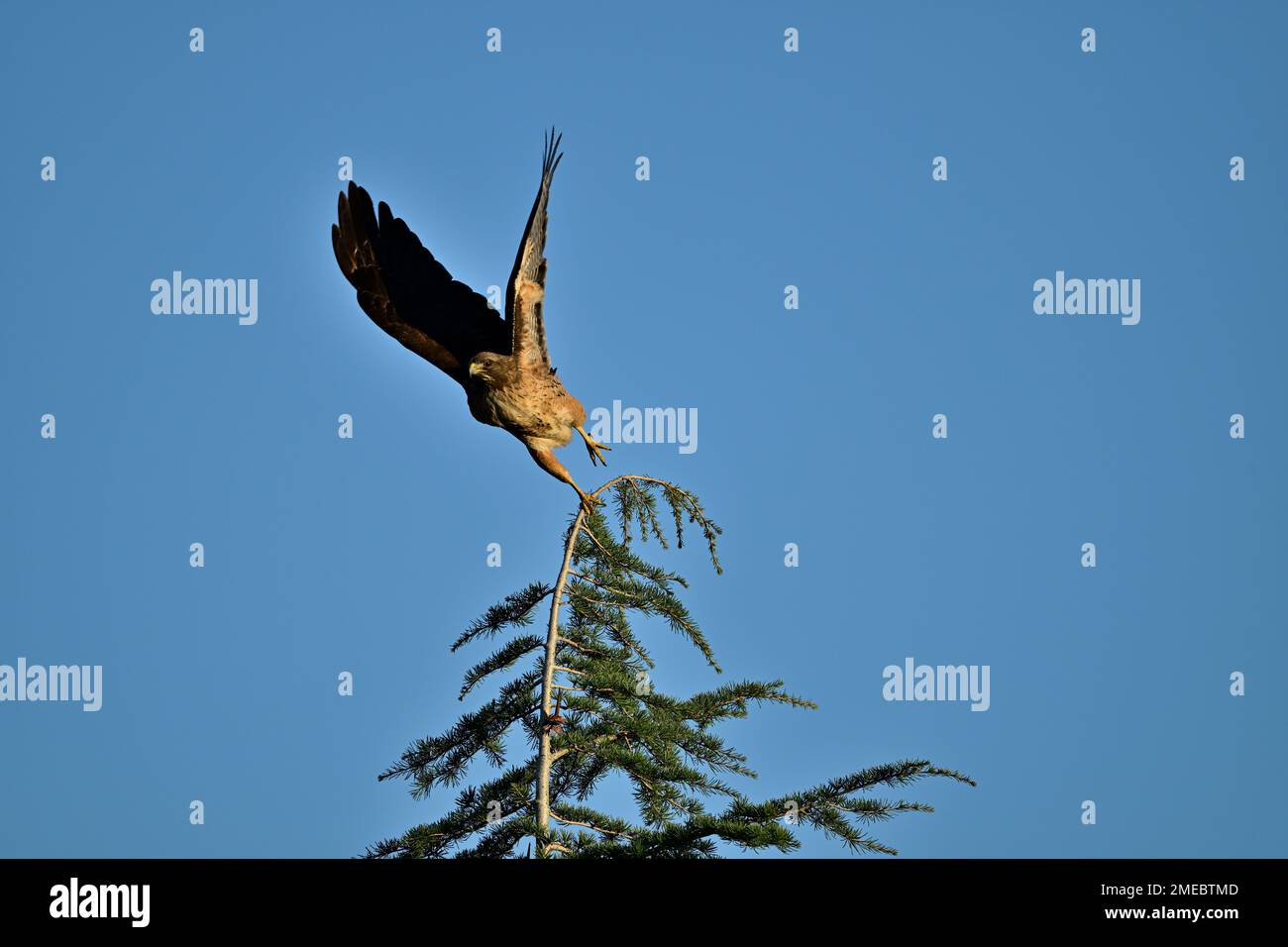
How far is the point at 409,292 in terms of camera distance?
39.1ft

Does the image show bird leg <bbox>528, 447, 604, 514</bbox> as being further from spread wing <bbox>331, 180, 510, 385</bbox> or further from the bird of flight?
spread wing <bbox>331, 180, 510, 385</bbox>

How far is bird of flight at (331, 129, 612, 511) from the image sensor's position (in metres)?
10.5

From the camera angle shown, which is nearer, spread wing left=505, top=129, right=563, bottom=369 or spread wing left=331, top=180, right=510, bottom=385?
spread wing left=505, top=129, right=563, bottom=369

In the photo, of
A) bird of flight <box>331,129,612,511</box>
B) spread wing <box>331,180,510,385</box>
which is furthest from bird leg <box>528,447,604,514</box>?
spread wing <box>331,180,510,385</box>

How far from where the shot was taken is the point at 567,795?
10.6 m

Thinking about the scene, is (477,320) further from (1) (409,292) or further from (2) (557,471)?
(2) (557,471)

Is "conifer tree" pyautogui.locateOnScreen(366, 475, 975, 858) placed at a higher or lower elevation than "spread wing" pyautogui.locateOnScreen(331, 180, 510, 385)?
lower

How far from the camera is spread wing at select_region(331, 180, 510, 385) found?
1149cm

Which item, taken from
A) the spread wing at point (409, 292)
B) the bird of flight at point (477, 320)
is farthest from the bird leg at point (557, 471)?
the spread wing at point (409, 292)
